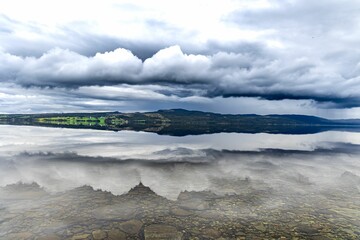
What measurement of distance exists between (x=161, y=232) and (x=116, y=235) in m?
2.97

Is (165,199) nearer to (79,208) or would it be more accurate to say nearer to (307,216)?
(79,208)

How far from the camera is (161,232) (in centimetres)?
1847

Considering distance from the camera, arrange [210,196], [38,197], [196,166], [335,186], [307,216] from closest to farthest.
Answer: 1. [307,216]
2. [38,197]
3. [210,196]
4. [335,186]
5. [196,166]

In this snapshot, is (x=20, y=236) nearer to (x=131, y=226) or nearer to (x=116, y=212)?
(x=116, y=212)

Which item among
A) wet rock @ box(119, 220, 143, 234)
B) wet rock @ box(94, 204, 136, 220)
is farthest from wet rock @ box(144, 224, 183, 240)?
wet rock @ box(94, 204, 136, 220)

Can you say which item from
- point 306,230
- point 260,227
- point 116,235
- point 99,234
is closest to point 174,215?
point 116,235

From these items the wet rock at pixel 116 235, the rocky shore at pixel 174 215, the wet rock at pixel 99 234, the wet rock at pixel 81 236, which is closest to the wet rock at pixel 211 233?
the rocky shore at pixel 174 215

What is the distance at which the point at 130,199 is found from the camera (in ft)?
81.8

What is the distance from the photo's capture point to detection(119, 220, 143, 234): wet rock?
1848 centimetres

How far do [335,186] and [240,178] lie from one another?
10898mm

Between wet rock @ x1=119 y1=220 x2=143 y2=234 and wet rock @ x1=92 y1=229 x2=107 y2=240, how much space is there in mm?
1344

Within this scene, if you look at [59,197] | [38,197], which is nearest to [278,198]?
[59,197]

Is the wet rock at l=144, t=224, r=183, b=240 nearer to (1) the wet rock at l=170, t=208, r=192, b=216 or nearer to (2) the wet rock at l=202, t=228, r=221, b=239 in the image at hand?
(2) the wet rock at l=202, t=228, r=221, b=239

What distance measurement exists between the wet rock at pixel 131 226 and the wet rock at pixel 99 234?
1.34 metres
